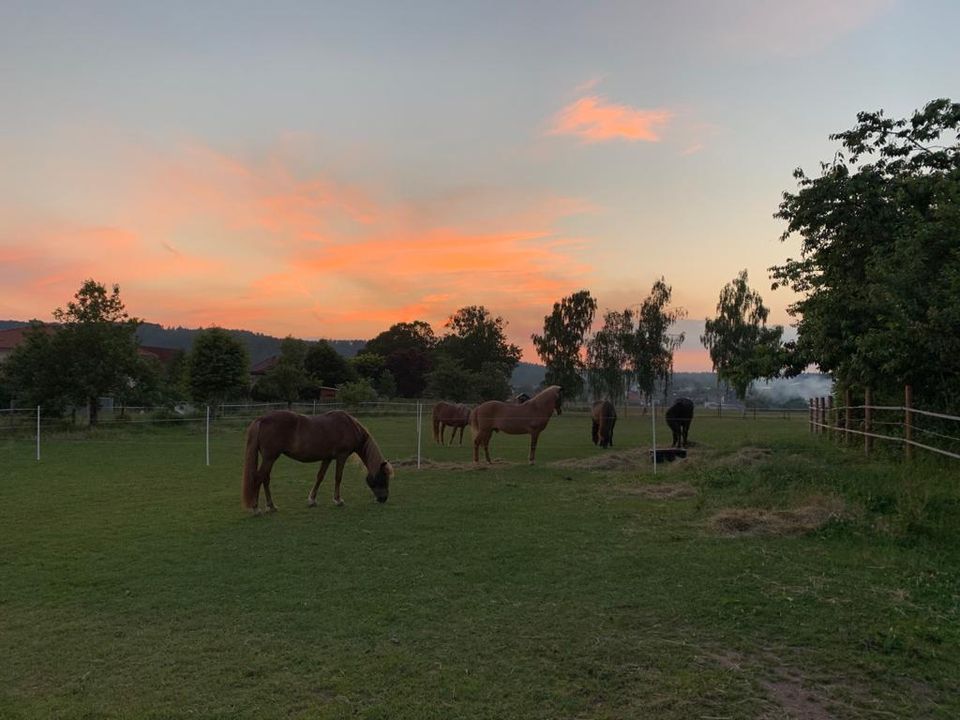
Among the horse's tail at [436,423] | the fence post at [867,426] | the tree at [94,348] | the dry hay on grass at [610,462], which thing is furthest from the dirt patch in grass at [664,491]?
the tree at [94,348]

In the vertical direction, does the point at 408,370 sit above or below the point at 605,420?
above

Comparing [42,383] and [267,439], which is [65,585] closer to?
[267,439]

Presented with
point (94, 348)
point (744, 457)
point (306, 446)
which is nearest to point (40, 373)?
point (94, 348)

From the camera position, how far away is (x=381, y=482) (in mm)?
9180

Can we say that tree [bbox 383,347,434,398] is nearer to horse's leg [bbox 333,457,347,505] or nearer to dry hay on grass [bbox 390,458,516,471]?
dry hay on grass [bbox 390,458,516,471]

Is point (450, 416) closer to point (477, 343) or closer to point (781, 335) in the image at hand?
point (781, 335)

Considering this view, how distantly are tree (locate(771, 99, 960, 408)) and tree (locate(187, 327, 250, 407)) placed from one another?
3331cm

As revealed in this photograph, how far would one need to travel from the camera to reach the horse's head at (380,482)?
9125 mm

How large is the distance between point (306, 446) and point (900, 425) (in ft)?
35.1

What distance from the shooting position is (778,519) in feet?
22.8

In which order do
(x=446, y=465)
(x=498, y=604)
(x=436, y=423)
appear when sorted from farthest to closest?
(x=436, y=423)
(x=446, y=465)
(x=498, y=604)

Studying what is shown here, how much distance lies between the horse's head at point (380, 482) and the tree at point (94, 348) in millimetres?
21460

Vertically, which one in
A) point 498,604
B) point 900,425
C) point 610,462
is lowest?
point 610,462

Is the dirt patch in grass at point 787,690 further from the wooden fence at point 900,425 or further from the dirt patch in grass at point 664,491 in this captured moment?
the dirt patch in grass at point 664,491
